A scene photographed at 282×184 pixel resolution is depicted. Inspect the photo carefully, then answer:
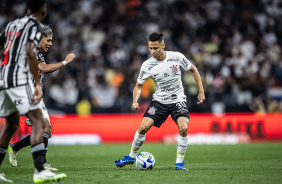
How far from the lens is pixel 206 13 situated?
23094 millimetres

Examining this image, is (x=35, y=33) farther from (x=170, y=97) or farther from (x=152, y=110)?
(x=170, y=97)

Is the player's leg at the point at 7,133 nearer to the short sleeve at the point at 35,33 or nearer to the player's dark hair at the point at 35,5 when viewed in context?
the short sleeve at the point at 35,33

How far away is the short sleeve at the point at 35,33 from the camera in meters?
6.40

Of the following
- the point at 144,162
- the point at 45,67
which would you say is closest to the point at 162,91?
the point at 144,162

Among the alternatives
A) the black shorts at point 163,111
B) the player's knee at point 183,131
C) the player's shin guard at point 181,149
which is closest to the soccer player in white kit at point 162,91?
the black shorts at point 163,111

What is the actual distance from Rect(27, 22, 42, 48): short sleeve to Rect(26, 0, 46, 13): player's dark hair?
0.26 meters

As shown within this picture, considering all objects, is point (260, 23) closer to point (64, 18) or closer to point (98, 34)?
point (98, 34)

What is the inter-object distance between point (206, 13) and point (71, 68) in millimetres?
7768

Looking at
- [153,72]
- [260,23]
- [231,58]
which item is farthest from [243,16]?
[153,72]

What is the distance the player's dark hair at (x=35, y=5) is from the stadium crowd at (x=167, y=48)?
1206 cm

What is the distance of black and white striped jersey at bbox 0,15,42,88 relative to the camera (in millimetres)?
6453

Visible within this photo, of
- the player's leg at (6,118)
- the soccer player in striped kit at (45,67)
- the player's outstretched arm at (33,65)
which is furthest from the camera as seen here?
the soccer player in striped kit at (45,67)

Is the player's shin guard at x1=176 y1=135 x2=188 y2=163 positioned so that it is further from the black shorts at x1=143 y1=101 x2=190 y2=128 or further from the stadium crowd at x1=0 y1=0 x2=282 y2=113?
the stadium crowd at x1=0 y1=0 x2=282 y2=113

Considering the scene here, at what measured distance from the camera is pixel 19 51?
6.48 metres
